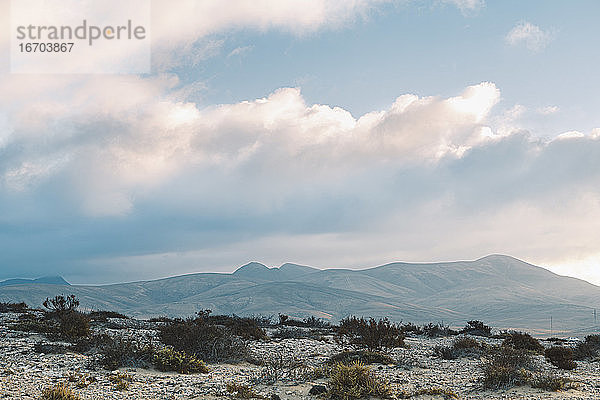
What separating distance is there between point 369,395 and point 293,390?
2.58 m

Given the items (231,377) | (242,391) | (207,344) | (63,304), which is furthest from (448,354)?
(63,304)

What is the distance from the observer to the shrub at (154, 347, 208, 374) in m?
19.5

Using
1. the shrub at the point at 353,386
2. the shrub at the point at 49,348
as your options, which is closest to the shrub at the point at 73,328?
the shrub at the point at 49,348

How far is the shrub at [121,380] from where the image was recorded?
1659cm

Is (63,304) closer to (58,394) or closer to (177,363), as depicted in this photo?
(177,363)

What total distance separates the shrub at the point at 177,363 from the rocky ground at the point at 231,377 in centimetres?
37

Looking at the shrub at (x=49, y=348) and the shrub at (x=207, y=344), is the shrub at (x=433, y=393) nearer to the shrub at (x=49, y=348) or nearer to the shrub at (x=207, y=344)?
the shrub at (x=207, y=344)

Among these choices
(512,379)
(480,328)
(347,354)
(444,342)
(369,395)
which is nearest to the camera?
(369,395)

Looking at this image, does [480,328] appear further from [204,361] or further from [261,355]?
[204,361]

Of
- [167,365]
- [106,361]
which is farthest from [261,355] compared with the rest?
[106,361]

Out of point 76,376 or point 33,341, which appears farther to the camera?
point 33,341

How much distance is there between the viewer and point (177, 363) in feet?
64.6

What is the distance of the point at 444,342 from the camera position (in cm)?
3375

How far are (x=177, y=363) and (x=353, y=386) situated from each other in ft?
24.4
